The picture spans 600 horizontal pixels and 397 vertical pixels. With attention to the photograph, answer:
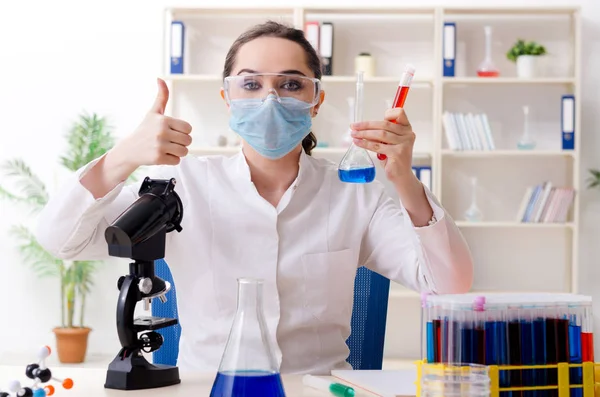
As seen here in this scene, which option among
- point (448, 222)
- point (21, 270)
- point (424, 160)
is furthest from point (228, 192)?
point (21, 270)

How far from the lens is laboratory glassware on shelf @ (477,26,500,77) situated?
465 cm

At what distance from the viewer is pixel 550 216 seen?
4.61 metres

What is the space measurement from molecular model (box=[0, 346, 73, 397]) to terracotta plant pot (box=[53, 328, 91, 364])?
351cm

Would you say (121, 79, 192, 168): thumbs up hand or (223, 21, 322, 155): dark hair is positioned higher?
(223, 21, 322, 155): dark hair

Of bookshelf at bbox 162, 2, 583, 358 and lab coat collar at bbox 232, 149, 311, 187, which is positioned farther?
bookshelf at bbox 162, 2, 583, 358

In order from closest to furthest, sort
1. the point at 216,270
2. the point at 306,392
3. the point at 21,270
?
the point at 306,392
the point at 216,270
the point at 21,270

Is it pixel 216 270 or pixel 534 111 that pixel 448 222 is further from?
pixel 534 111

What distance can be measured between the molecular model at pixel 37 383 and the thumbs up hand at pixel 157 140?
17.3 inches

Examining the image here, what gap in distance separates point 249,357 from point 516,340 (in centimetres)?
37

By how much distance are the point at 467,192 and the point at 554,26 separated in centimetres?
115

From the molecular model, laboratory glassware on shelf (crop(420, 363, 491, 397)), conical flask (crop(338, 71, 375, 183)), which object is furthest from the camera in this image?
conical flask (crop(338, 71, 375, 183))

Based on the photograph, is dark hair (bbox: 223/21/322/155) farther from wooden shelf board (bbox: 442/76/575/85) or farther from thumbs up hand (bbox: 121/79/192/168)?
wooden shelf board (bbox: 442/76/575/85)

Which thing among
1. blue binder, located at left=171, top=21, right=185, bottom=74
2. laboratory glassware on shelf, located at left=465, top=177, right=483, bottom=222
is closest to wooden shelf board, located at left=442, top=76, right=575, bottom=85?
laboratory glassware on shelf, located at left=465, top=177, right=483, bottom=222

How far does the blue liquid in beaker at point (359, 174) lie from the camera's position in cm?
159
